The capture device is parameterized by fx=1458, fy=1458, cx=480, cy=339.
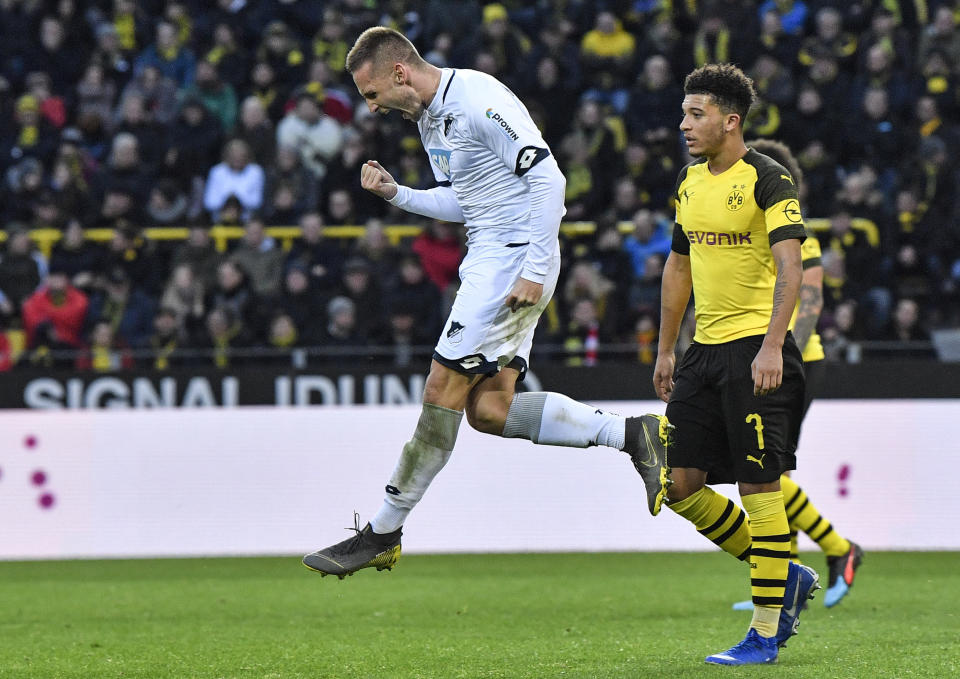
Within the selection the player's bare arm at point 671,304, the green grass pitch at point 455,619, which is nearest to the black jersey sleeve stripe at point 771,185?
the player's bare arm at point 671,304

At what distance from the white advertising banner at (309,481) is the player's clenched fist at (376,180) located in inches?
179

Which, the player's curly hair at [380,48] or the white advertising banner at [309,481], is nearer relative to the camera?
the player's curly hair at [380,48]

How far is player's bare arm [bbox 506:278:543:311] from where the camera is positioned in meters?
5.48

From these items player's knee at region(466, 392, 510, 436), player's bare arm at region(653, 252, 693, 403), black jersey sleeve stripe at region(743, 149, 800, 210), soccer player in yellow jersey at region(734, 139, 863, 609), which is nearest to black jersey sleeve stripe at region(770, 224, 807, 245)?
black jersey sleeve stripe at region(743, 149, 800, 210)

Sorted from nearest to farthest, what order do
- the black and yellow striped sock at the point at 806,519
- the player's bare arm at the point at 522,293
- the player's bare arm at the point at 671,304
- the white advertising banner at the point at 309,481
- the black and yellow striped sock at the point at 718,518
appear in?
the player's bare arm at the point at 522,293 → the black and yellow striped sock at the point at 718,518 → the player's bare arm at the point at 671,304 → the black and yellow striped sock at the point at 806,519 → the white advertising banner at the point at 309,481

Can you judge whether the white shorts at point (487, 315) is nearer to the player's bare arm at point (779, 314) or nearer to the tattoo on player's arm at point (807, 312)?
the player's bare arm at point (779, 314)

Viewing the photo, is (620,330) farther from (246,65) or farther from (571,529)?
(246,65)

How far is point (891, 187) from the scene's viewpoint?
1302cm

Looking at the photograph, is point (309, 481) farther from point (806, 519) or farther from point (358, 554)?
point (358, 554)

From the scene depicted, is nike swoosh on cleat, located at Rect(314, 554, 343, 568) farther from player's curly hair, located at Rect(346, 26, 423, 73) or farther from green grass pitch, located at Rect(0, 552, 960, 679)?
player's curly hair, located at Rect(346, 26, 423, 73)

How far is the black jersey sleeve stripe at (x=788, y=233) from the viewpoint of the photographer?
5418 millimetres

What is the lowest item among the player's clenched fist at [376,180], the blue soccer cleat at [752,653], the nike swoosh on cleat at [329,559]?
the blue soccer cleat at [752,653]

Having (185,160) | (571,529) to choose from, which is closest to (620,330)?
(571,529)

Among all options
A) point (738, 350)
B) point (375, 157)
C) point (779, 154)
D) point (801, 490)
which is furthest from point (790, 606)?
point (375, 157)
